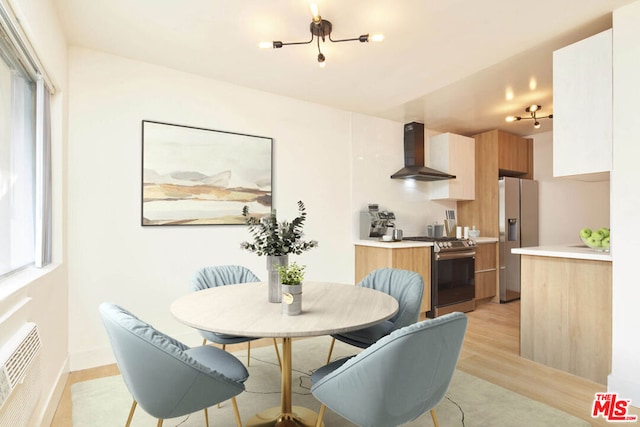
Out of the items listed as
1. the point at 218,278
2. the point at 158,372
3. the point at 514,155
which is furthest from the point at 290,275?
the point at 514,155

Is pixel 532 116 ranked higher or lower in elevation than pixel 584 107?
higher

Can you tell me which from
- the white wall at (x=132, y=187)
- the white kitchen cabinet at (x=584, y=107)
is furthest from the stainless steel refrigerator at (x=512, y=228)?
the white wall at (x=132, y=187)

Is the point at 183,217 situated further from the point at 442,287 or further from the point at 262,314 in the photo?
the point at 442,287

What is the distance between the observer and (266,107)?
3752mm

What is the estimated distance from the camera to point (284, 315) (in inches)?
65.1

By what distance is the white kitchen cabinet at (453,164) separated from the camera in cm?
502

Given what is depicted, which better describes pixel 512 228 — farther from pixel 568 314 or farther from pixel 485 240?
pixel 568 314

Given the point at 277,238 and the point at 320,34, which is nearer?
→ the point at 277,238

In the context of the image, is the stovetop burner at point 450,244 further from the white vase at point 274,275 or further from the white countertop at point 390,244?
the white vase at point 274,275

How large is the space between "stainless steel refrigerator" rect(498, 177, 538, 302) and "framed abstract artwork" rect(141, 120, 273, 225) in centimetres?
343

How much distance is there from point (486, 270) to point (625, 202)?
2795 millimetres

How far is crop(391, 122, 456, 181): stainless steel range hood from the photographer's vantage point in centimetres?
475

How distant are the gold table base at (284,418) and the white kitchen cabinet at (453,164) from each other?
3.82m

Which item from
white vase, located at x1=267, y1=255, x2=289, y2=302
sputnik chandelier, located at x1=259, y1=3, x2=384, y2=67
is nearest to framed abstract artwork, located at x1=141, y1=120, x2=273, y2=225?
sputnik chandelier, located at x1=259, y1=3, x2=384, y2=67
